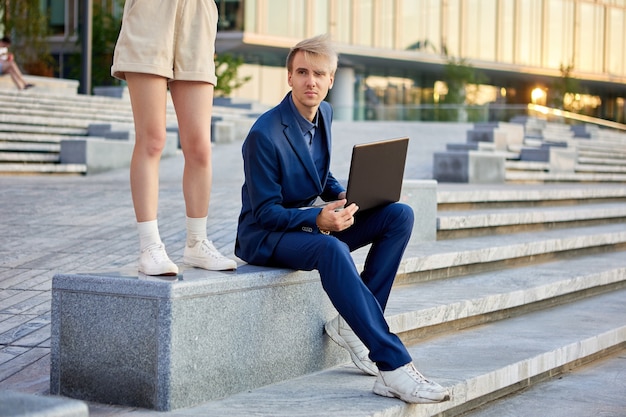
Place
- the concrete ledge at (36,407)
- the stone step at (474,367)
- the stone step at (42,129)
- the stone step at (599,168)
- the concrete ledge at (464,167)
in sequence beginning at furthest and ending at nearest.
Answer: the stone step at (599,168), the stone step at (42,129), the concrete ledge at (464,167), the stone step at (474,367), the concrete ledge at (36,407)

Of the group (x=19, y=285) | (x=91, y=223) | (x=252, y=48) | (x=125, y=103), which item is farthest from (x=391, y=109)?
(x=19, y=285)

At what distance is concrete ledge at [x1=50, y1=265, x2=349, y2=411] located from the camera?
4270 mm

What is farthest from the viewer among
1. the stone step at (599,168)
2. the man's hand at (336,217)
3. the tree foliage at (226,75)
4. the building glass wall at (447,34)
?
the building glass wall at (447,34)

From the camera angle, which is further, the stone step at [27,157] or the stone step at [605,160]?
the stone step at [605,160]

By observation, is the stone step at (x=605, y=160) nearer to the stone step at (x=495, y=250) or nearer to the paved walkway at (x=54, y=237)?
the paved walkway at (x=54, y=237)

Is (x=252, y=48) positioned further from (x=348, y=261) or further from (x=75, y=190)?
(x=348, y=261)

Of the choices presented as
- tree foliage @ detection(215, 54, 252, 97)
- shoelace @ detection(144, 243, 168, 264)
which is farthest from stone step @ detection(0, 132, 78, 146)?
tree foliage @ detection(215, 54, 252, 97)

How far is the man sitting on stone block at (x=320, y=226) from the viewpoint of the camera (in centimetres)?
459

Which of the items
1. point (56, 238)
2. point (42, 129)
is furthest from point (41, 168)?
point (56, 238)

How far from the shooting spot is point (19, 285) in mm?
6180

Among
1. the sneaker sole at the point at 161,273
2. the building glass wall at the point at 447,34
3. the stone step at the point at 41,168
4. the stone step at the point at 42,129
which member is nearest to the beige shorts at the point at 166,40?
the sneaker sole at the point at 161,273

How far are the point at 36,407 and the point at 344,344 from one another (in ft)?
8.66

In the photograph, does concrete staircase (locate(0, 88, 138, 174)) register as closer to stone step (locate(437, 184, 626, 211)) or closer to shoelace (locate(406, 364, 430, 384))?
stone step (locate(437, 184, 626, 211))

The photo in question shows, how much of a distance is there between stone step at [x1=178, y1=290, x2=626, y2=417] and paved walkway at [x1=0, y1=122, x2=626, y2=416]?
44 cm
